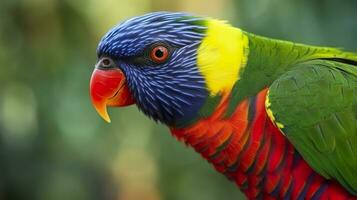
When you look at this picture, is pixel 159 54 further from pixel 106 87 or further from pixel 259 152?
pixel 259 152

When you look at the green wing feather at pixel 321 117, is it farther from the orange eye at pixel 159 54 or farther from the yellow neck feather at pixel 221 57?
the orange eye at pixel 159 54

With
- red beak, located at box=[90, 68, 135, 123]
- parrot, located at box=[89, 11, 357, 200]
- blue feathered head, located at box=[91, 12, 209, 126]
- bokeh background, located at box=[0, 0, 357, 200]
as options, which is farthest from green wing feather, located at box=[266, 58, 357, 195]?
bokeh background, located at box=[0, 0, 357, 200]

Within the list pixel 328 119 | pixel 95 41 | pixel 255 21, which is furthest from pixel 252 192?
pixel 95 41

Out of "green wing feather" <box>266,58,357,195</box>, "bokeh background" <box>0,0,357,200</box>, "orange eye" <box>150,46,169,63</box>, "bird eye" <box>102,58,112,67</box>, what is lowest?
"bokeh background" <box>0,0,357,200</box>

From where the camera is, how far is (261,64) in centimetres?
195

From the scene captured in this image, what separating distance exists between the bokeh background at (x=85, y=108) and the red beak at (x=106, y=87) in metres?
2.26

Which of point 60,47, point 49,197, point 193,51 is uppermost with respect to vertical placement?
point 193,51

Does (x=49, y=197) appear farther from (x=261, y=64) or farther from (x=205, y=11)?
(x=261, y=64)

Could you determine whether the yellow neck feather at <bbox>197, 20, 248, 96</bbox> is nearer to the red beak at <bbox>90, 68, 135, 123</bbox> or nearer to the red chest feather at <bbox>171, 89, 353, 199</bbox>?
the red chest feather at <bbox>171, 89, 353, 199</bbox>

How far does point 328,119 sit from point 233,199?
3011mm

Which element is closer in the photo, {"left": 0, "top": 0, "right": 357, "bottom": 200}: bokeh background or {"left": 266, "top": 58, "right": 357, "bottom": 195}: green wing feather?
{"left": 266, "top": 58, "right": 357, "bottom": 195}: green wing feather

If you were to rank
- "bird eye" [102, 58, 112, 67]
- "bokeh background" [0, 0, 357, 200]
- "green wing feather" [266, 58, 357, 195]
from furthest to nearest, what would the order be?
1. "bokeh background" [0, 0, 357, 200]
2. "bird eye" [102, 58, 112, 67]
3. "green wing feather" [266, 58, 357, 195]

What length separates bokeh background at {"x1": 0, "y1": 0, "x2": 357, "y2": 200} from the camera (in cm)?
414

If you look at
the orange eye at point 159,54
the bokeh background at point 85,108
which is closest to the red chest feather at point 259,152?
the orange eye at point 159,54
